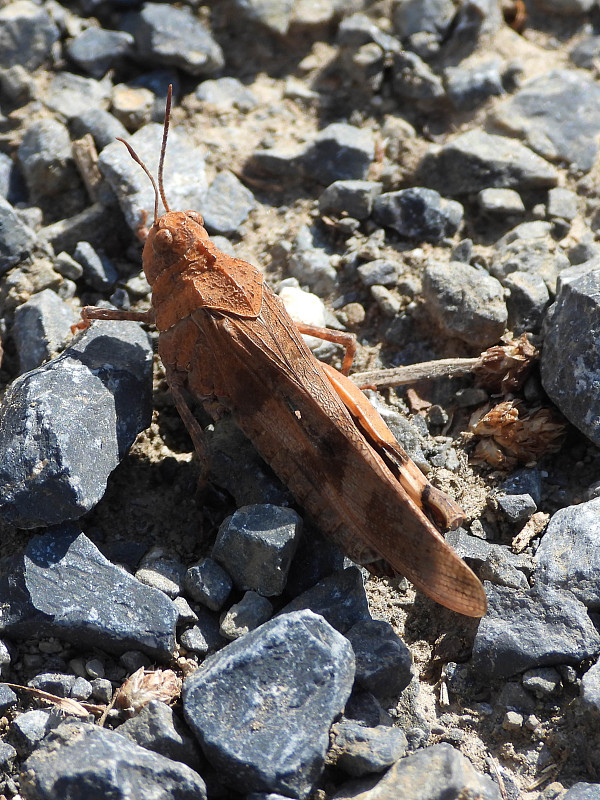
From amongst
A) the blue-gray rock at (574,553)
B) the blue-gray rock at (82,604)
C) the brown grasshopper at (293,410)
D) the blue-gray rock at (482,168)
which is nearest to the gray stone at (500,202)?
the blue-gray rock at (482,168)

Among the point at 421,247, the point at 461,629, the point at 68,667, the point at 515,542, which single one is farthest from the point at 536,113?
the point at 68,667

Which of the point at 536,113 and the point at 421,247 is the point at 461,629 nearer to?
the point at 421,247

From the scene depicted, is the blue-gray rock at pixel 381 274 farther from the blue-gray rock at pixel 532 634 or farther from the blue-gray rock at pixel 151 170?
the blue-gray rock at pixel 532 634

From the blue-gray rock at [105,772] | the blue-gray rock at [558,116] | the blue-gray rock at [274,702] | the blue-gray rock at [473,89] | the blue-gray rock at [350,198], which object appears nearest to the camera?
the blue-gray rock at [105,772]

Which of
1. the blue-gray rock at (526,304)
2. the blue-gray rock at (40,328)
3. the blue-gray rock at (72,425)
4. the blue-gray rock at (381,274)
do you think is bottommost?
the blue-gray rock at (40,328)

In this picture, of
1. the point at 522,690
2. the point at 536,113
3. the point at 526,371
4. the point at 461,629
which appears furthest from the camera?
the point at 536,113

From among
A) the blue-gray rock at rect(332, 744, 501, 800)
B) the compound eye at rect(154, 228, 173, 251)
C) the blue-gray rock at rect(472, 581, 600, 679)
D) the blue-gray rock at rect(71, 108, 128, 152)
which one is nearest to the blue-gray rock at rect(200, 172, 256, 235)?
the blue-gray rock at rect(71, 108, 128, 152)

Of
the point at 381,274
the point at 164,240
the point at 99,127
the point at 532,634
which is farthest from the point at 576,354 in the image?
the point at 99,127
